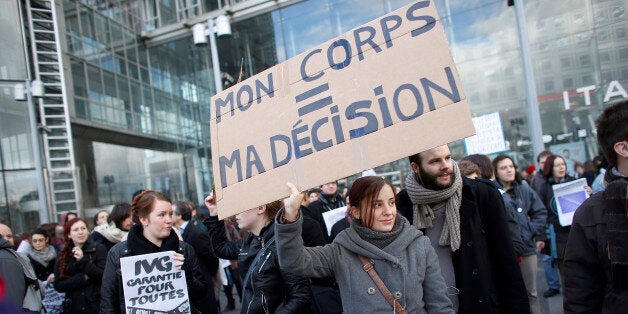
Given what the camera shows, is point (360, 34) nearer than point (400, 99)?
No

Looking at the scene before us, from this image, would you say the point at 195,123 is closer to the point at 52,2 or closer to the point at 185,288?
the point at 52,2

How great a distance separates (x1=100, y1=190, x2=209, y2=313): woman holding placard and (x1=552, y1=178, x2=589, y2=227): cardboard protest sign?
4.26 meters

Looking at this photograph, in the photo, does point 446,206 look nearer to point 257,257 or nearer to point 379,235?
point 379,235

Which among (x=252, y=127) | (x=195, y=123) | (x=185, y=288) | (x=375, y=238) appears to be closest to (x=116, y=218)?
(x=185, y=288)

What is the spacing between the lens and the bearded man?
103 inches

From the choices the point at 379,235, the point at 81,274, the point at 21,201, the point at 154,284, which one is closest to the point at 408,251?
the point at 379,235

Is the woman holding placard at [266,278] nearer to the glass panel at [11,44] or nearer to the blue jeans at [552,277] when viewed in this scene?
the blue jeans at [552,277]

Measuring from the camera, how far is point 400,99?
2.17 m

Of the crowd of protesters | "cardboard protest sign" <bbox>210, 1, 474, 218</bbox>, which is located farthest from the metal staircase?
"cardboard protest sign" <bbox>210, 1, 474, 218</bbox>

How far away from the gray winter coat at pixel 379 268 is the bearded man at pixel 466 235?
0.37 m

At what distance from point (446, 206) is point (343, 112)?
3.02ft

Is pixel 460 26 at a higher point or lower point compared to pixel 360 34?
higher

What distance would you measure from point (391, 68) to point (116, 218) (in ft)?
11.9

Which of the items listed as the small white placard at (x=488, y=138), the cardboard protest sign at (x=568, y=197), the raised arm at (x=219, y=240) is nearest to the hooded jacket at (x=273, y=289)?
the raised arm at (x=219, y=240)
